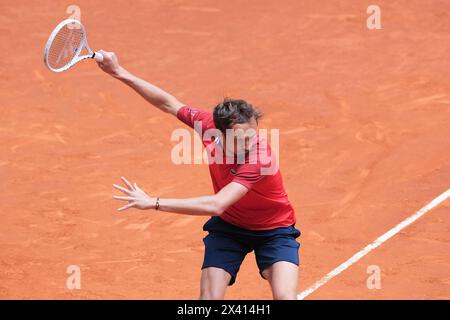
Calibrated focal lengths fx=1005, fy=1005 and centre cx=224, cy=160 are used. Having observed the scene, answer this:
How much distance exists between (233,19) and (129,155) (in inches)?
191

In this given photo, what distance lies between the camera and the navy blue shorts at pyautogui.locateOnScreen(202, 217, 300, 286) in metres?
7.16

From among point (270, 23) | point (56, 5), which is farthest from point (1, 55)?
point (270, 23)

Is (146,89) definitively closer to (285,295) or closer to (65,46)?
(65,46)

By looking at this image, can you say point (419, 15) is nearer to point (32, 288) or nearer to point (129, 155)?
point (129, 155)

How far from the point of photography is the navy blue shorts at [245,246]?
7.16 m

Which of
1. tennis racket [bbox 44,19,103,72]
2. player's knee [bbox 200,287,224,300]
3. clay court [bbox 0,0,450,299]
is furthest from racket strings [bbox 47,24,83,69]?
clay court [bbox 0,0,450,299]

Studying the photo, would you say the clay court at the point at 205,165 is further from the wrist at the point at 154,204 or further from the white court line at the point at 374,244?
the wrist at the point at 154,204

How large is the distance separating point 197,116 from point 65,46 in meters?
1.30

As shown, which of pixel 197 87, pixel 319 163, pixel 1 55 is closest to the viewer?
pixel 319 163

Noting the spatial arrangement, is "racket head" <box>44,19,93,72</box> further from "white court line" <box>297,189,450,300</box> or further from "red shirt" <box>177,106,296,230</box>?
"white court line" <box>297,189,450,300</box>

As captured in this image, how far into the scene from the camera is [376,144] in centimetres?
1210

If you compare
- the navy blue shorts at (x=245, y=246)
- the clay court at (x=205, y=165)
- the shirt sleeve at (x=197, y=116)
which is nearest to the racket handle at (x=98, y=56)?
the shirt sleeve at (x=197, y=116)

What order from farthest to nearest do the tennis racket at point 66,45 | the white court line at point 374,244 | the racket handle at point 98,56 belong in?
the white court line at point 374,244 → the tennis racket at point 66,45 → the racket handle at point 98,56

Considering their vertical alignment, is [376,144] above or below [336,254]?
A: above
